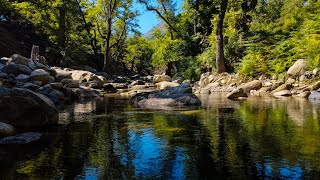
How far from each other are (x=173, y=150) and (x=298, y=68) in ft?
48.8

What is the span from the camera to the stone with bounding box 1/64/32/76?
54.3 feet

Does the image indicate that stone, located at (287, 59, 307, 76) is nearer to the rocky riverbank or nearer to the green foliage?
the rocky riverbank

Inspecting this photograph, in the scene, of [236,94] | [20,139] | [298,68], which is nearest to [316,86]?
[298,68]

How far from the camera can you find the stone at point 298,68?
18.5m

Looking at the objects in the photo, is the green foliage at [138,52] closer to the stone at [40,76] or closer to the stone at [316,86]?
the stone at [40,76]

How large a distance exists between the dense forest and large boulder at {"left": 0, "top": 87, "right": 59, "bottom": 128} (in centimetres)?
1395

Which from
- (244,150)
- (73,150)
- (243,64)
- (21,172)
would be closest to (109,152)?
(73,150)

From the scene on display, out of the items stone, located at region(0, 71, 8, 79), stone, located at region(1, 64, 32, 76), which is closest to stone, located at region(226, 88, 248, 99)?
stone, located at region(1, 64, 32, 76)

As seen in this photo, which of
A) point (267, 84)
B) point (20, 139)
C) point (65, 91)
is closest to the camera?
point (20, 139)

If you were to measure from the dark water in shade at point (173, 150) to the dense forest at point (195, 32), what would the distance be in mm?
11739

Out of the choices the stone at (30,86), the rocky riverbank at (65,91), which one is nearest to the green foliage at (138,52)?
the rocky riverbank at (65,91)

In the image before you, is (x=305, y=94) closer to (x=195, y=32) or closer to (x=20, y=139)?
(x=20, y=139)

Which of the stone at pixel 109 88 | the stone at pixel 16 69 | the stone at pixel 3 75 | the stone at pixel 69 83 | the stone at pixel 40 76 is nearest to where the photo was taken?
the stone at pixel 3 75

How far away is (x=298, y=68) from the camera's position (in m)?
18.7
